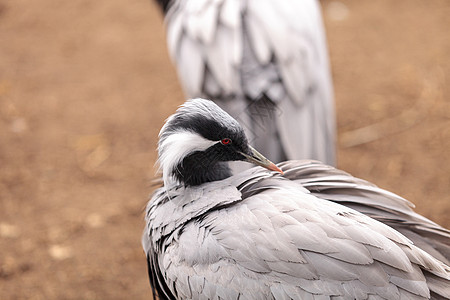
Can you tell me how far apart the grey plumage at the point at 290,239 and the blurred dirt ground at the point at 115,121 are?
999 mm

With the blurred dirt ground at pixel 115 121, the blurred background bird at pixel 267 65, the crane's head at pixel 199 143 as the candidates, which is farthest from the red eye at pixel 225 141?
the blurred dirt ground at pixel 115 121

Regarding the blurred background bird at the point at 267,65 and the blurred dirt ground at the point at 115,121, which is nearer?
the blurred background bird at the point at 267,65

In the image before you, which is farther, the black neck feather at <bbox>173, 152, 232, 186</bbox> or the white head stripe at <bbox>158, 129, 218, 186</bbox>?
the black neck feather at <bbox>173, 152, 232, 186</bbox>

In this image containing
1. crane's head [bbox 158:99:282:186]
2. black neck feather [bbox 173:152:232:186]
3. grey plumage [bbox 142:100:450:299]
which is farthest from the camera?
black neck feather [bbox 173:152:232:186]

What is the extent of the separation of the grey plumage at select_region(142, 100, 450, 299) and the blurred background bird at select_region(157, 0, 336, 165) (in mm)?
797

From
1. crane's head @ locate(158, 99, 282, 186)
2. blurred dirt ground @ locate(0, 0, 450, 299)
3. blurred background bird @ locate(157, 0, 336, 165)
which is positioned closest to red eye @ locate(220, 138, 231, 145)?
crane's head @ locate(158, 99, 282, 186)

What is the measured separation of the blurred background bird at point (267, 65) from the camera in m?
3.08

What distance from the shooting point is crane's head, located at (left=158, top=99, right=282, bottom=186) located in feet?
6.81

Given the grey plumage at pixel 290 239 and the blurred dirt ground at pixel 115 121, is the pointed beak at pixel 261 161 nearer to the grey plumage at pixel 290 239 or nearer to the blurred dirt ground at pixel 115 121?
the grey plumage at pixel 290 239

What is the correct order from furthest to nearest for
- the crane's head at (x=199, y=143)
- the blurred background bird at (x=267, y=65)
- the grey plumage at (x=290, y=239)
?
the blurred background bird at (x=267, y=65) → the crane's head at (x=199, y=143) → the grey plumage at (x=290, y=239)

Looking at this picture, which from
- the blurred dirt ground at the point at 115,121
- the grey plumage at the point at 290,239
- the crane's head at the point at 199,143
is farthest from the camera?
the blurred dirt ground at the point at 115,121

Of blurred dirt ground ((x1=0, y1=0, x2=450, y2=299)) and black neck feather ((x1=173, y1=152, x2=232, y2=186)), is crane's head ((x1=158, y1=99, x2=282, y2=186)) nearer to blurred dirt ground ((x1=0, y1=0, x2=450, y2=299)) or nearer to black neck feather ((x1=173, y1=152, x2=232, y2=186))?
black neck feather ((x1=173, y1=152, x2=232, y2=186))

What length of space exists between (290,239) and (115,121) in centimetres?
332

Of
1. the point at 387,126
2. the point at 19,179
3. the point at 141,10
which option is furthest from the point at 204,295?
the point at 141,10
